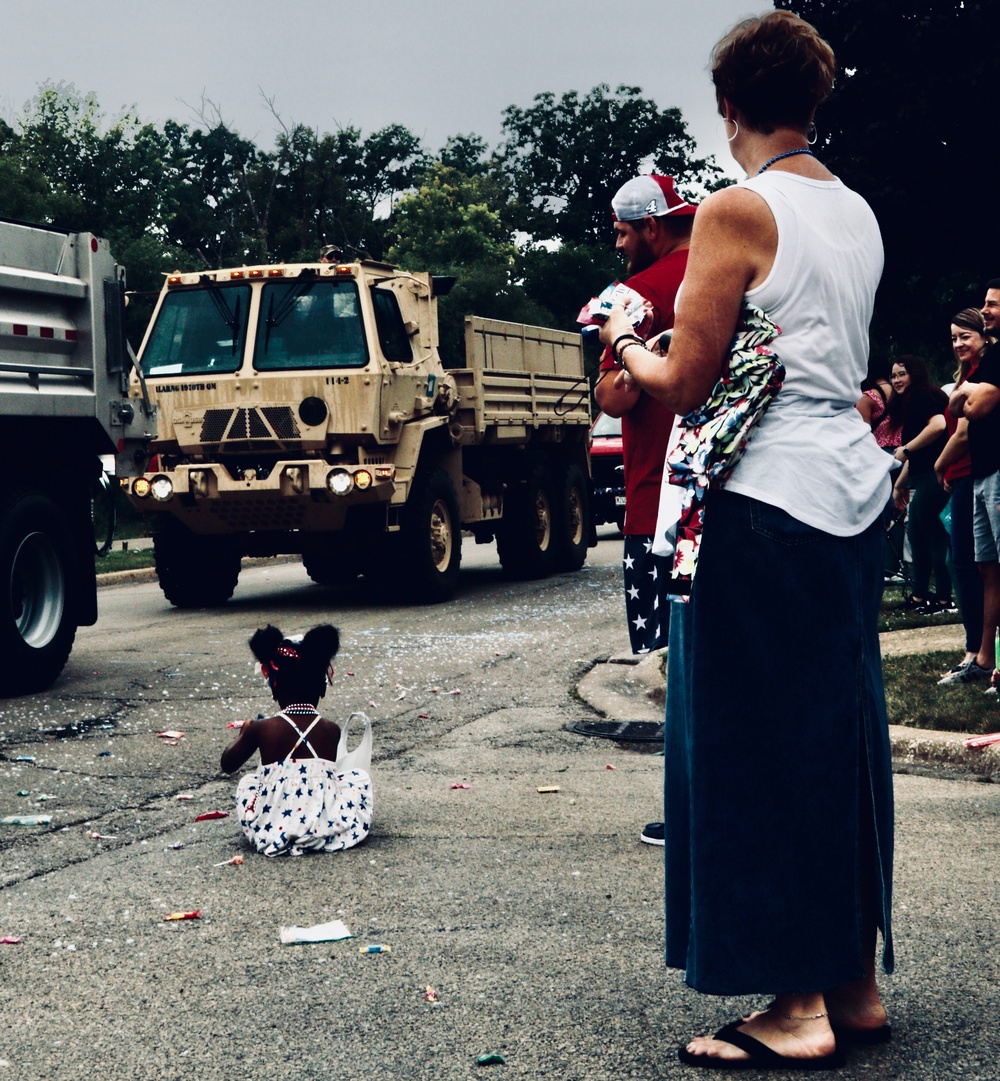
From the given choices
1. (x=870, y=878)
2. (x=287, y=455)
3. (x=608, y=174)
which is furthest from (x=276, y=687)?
(x=608, y=174)

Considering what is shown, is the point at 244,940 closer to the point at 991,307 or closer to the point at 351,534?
the point at 991,307

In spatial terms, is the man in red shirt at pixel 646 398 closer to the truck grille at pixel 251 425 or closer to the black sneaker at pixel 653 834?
the black sneaker at pixel 653 834

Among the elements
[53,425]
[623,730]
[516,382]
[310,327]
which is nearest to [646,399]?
[623,730]

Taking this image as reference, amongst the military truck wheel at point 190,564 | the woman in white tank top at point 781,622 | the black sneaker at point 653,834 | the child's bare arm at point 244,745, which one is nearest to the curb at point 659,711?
the black sneaker at point 653,834

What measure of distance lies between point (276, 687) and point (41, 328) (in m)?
4.04

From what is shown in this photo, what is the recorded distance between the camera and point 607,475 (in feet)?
67.4

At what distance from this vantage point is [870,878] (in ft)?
9.86

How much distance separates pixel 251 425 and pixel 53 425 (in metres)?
3.56

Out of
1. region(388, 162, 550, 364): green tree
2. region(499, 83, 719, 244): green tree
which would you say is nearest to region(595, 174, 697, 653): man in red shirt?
region(388, 162, 550, 364): green tree

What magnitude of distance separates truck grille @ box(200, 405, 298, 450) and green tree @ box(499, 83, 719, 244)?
54.4 m

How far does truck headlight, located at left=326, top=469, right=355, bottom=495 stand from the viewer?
1183 centimetres

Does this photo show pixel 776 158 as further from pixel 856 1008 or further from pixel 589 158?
pixel 589 158

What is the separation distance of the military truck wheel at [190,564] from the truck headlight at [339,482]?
1.57m

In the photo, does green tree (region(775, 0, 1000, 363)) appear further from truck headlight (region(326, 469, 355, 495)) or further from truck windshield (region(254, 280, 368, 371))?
truck headlight (region(326, 469, 355, 495))
